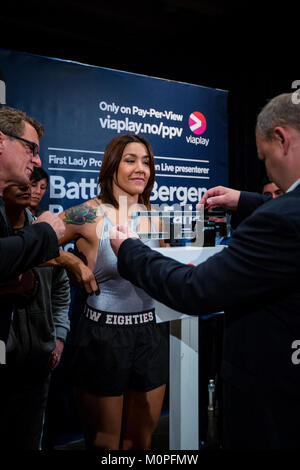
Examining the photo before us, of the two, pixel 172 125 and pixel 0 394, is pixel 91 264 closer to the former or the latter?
pixel 0 394

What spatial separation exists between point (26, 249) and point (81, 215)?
87 cm

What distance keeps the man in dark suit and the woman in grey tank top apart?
0.71 m

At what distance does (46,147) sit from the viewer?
261 centimetres

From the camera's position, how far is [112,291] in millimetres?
1836

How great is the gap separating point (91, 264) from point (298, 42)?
254 centimetres

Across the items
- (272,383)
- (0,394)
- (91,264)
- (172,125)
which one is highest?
(172,125)

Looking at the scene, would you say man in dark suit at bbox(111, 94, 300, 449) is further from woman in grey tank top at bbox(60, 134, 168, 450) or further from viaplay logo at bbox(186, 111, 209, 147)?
viaplay logo at bbox(186, 111, 209, 147)

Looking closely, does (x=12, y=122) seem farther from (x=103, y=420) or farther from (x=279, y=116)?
(x=103, y=420)

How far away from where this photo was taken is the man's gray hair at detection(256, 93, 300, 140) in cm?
106

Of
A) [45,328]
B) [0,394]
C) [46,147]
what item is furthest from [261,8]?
[0,394]

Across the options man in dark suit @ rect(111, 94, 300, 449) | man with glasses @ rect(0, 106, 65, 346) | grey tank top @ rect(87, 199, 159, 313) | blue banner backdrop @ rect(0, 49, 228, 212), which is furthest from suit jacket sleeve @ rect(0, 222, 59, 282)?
blue banner backdrop @ rect(0, 49, 228, 212)

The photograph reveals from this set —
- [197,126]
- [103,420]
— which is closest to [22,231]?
[103,420]

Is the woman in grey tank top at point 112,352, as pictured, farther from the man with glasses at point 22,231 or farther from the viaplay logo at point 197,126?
the viaplay logo at point 197,126

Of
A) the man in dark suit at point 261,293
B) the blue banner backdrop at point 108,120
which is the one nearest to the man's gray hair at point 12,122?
the man in dark suit at point 261,293
